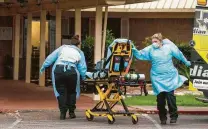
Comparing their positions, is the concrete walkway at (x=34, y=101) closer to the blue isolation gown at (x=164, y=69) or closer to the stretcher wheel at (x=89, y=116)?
the stretcher wheel at (x=89, y=116)

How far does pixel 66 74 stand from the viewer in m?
11.7

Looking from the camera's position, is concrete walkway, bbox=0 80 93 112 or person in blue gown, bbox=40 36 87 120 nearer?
person in blue gown, bbox=40 36 87 120

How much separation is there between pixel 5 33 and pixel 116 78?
12974 millimetres

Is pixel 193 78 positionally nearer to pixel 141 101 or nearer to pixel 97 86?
pixel 97 86

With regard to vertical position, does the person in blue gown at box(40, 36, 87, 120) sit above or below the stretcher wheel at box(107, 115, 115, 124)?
above

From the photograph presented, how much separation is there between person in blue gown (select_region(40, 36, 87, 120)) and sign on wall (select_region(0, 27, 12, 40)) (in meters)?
11.9

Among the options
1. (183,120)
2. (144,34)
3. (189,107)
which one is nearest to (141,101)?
(189,107)

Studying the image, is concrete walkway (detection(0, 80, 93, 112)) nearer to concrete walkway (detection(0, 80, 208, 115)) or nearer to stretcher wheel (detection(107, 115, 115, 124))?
concrete walkway (detection(0, 80, 208, 115))

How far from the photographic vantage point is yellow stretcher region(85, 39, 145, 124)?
444 inches

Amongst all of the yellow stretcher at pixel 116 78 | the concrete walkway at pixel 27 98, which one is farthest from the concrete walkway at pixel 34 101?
the yellow stretcher at pixel 116 78

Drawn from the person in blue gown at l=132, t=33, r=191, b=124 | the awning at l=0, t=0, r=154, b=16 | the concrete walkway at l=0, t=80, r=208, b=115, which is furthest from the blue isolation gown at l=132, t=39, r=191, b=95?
the awning at l=0, t=0, r=154, b=16

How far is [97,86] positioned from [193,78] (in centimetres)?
216

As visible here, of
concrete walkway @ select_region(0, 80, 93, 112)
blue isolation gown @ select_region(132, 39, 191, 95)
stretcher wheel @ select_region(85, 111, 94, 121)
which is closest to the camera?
blue isolation gown @ select_region(132, 39, 191, 95)

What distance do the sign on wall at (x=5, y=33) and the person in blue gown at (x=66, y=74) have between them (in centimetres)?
1185
